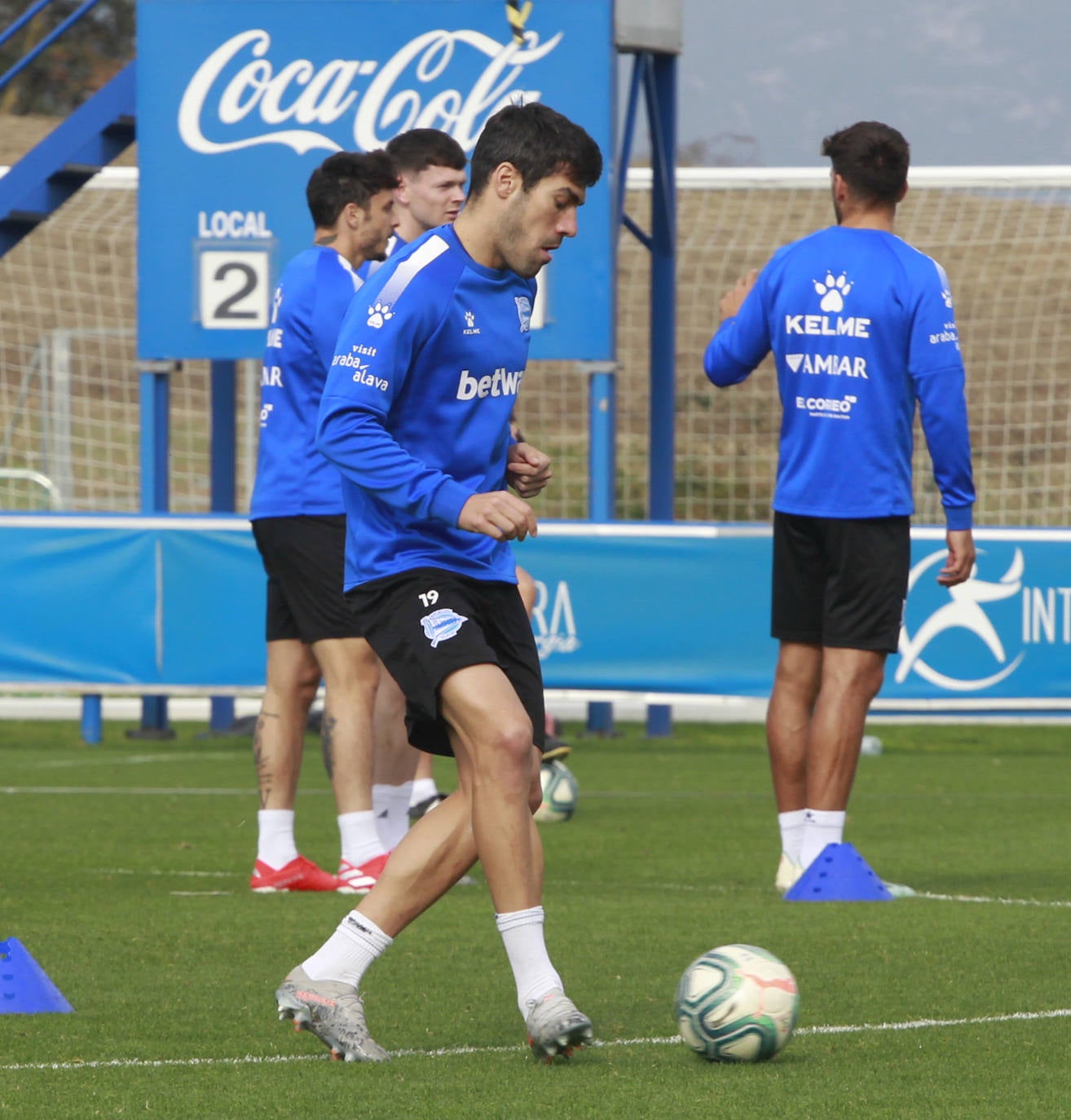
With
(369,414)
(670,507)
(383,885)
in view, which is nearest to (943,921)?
(383,885)

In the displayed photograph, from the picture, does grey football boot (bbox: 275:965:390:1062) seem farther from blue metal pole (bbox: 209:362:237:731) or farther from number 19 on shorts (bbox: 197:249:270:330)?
blue metal pole (bbox: 209:362:237:731)

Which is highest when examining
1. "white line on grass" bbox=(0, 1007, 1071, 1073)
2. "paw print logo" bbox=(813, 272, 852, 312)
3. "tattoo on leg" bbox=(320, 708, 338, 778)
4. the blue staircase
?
the blue staircase

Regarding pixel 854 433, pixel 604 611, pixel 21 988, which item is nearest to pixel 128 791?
pixel 604 611

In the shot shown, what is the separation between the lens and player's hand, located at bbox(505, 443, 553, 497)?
4.11 m

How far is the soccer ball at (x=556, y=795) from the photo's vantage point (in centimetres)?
810

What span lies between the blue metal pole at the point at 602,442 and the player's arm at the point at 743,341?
5647 millimetres

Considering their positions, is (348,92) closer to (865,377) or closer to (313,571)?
(313,571)

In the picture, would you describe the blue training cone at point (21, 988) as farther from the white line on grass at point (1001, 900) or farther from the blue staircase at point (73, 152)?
the blue staircase at point (73, 152)

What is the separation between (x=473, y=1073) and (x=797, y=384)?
9.75 feet

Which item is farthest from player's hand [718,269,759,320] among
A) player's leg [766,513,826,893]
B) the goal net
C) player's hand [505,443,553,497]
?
the goal net

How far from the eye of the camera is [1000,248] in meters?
23.9

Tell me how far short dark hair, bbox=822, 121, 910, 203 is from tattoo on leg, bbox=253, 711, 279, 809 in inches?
94.8

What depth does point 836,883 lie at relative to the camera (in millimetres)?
5996

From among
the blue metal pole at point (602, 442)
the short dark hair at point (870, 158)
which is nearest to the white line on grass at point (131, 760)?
the blue metal pole at point (602, 442)
